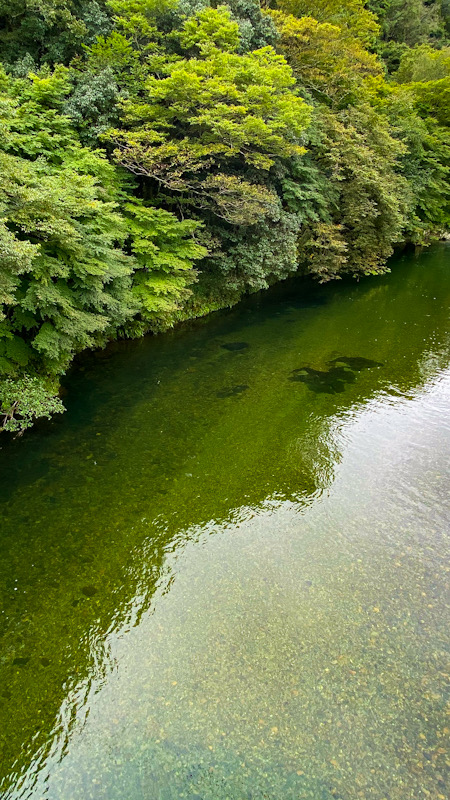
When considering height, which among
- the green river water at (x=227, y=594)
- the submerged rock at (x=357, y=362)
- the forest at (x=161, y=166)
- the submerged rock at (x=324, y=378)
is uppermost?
the forest at (x=161, y=166)

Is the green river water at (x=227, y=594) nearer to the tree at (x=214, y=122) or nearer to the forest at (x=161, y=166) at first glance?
the forest at (x=161, y=166)

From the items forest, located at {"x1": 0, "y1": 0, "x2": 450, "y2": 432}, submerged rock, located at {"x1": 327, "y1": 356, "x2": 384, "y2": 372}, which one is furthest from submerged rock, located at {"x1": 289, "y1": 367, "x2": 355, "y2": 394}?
forest, located at {"x1": 0, "y1": 0, "x2": 450, "y2": 432}

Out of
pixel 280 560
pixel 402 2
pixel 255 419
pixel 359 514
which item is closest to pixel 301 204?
pixel 255 419

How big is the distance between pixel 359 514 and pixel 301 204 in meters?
14.3

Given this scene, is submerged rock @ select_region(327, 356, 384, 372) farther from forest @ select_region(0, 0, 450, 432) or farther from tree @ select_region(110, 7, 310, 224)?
tree @ select_region(110, 7, 310, 224)

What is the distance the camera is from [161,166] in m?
12.2

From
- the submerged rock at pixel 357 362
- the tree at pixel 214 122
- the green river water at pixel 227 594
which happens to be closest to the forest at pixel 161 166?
the tree at pixel 214 122

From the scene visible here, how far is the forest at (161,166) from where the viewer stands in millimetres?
8492

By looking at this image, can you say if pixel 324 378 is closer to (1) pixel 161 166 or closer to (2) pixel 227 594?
(2) pixel 227 594

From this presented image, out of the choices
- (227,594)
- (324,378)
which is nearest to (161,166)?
(324,378)

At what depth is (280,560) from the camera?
6105 mm

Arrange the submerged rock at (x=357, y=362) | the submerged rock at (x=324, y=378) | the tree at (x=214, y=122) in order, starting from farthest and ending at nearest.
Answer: the submerged rock at (x=357, y=362), the tree at (x=214, y=122), the submerged rock at (x=324, y=378)

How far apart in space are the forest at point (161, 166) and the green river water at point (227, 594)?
2560 mm

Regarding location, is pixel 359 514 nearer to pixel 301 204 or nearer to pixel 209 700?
pixel 209 700
